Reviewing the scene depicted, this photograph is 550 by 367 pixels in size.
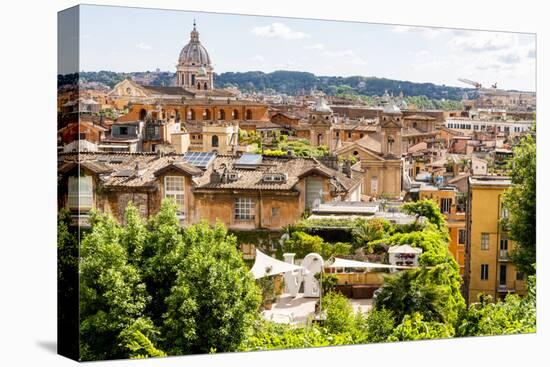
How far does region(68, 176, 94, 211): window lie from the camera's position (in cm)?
1129

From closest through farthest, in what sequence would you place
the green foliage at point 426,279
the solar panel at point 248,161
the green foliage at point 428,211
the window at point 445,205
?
1. the solar panel at point 248,161
2. the green foliage at point 426,279
3. the green foliage at point 428,211
4. the window at point 445,205

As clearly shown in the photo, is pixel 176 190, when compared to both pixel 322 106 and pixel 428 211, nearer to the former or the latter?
pixel 322 106

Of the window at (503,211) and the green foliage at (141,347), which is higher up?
the window at (503,211)

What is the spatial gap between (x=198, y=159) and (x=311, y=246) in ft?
4.78

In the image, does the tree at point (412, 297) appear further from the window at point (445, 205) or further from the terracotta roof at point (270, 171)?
the terracotta roof at point (270, 171)

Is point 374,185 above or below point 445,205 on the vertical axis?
above

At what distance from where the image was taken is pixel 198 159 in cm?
1234

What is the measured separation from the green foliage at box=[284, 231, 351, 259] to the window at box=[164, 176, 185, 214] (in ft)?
3.74

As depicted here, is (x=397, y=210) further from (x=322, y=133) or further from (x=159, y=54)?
(x=159, y=54)

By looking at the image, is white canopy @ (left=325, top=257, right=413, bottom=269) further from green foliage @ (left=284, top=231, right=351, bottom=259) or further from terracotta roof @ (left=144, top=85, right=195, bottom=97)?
terracotta roof @ (left=144, top=85, right=195, bottom=97)

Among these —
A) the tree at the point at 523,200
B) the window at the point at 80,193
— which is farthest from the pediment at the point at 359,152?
the window at the point at 80,193

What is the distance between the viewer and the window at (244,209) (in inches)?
487

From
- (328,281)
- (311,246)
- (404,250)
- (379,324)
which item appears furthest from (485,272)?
(311,246)

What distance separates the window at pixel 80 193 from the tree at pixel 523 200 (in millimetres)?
4806
